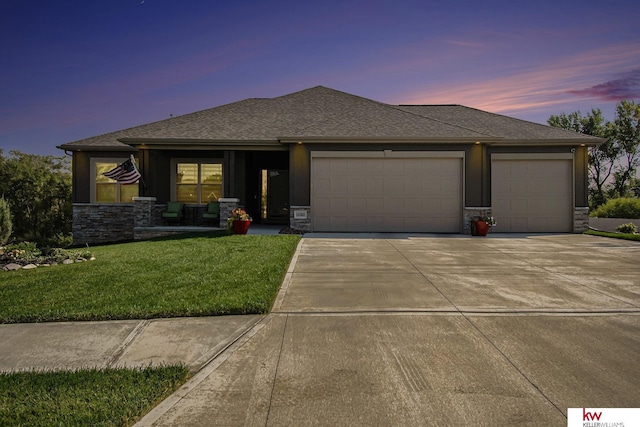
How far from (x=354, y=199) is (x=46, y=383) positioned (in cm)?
1137

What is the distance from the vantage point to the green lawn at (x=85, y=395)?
2316 mm

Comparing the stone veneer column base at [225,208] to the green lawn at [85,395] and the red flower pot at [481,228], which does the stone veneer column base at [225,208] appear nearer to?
the red flower pot at [481,228]

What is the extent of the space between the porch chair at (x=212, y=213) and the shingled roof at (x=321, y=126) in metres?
2.59

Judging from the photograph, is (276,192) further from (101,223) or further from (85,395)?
(85,395)

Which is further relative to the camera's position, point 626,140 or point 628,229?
point 626,140

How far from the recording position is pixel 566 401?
2592mm

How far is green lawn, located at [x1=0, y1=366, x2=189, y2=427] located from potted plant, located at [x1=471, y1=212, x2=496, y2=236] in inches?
465

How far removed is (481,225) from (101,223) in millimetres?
15174

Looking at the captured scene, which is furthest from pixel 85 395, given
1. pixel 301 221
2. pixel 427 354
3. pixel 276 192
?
pixel 276 192

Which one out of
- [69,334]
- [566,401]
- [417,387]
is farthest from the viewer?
[69,334]

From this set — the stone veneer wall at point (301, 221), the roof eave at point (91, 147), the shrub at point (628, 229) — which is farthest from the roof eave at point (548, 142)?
the roof eave at point (91, 147)

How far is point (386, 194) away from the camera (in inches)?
529

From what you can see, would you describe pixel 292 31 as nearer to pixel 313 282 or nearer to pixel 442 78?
pixel 442 78

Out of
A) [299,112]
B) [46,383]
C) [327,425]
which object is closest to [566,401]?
[327,425]
